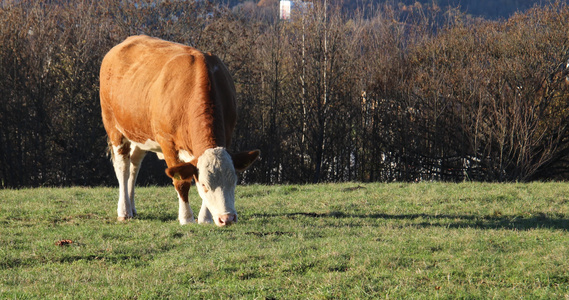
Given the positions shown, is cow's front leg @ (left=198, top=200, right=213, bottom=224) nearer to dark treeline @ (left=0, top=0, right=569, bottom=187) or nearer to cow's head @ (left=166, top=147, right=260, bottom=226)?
cow's head @ (left=166, top=147, right=260, bottom=226)

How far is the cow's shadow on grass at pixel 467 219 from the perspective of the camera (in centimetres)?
818

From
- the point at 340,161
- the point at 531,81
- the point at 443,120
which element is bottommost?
the point at 340,161

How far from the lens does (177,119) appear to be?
753 cm

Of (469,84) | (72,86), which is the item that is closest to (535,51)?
(469,84)

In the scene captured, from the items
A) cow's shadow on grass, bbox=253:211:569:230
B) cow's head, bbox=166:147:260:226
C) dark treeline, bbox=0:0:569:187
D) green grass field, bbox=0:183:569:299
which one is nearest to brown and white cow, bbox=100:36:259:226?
cow's head, bbox=166:147:260:226

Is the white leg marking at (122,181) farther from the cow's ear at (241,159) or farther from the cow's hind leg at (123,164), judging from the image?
the cow's ear at (241,159)

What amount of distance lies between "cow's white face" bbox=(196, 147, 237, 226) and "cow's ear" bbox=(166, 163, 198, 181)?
7.5 inches

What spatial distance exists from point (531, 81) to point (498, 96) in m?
1.09

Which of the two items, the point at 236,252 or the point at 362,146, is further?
the point at 362,146

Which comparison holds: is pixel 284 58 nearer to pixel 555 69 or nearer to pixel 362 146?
pixel 362 146

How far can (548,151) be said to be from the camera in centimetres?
1781

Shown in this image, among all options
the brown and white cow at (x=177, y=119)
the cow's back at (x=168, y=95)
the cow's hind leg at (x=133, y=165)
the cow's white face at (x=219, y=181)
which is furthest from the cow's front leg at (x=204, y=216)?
the cow's hind leg at (x=133, y=165)

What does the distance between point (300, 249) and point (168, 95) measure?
277 centimetres

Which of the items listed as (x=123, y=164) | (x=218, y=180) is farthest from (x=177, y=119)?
(x=123, y=164)
